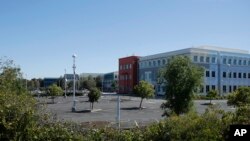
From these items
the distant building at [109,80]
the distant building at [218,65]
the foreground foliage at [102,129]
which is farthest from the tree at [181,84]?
the distant building at [109,80]

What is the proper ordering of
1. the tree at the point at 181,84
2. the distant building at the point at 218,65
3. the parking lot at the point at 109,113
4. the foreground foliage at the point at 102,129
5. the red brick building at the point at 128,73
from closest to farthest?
the foreground foliage at the point at 102,129, the tree at the point at 181,84, the parking lot at the point at 109,113, the distant building at the point at 218,65, the red brick building at the point at 128,73

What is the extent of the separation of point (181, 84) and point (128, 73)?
248ft

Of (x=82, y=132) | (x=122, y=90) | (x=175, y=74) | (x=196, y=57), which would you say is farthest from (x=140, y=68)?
(x=82, y=132)

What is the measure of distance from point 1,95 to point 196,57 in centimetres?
6965

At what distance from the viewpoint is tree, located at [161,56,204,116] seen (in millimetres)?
21391

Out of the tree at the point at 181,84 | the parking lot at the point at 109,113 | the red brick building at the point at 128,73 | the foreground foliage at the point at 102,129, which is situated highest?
the red brick building at the point at 128,73

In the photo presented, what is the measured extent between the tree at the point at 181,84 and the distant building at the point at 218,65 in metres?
53.0

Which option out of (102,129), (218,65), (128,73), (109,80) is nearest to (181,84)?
(102,129)

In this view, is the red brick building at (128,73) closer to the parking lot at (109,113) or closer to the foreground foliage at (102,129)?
the parking lot at (109,113)

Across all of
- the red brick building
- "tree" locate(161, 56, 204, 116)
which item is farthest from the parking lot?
the red brick building

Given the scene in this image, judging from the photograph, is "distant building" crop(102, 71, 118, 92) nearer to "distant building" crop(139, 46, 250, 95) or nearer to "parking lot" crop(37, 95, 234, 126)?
"distant building" crop(139, 46, 250, 95)

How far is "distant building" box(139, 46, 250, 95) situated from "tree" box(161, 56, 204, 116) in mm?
53039

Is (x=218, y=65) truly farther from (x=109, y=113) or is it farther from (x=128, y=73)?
(x=109, y=113)

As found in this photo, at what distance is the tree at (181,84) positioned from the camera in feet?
70.2
